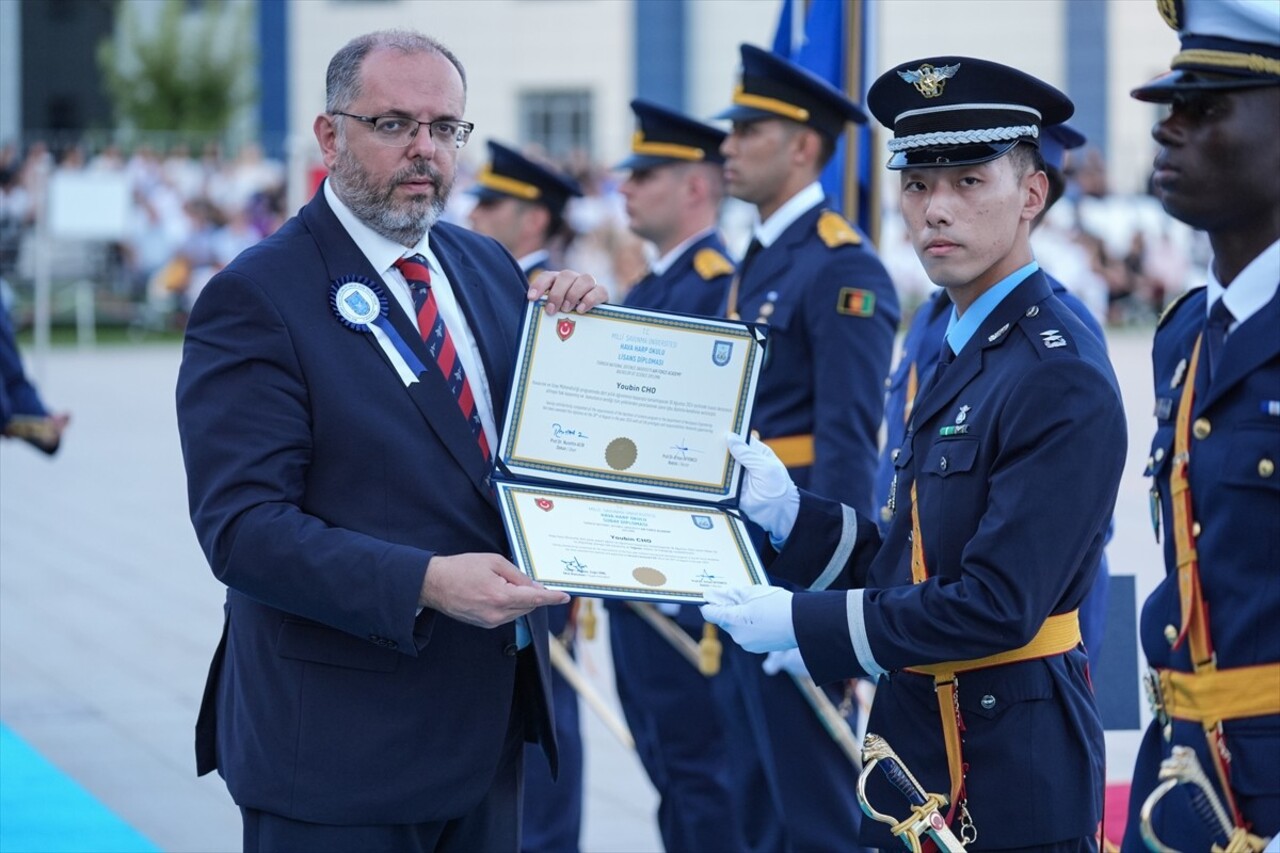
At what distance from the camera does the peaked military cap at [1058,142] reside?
4.37 metres

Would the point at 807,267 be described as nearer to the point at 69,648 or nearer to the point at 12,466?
the point at 69,648

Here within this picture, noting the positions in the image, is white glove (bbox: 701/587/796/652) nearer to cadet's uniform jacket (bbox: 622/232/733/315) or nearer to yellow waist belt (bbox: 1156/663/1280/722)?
yellow waist belt (bbox: 1156/663/1280/722)

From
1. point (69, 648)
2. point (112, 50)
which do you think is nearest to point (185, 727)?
point (69, 648)

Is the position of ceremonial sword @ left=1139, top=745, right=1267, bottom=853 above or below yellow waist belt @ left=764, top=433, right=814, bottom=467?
below

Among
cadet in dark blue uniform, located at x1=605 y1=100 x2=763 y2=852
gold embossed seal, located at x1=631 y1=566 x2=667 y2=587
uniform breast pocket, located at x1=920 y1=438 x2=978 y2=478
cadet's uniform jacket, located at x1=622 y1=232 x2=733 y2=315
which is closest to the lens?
uniform breast pocket, located at x1=920 y1=438 x2=978 y2=478

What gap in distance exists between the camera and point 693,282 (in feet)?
19.4

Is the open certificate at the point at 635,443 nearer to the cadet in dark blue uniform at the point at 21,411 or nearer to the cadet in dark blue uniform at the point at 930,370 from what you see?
the cadet in dark blue uniform at the point at 930,370

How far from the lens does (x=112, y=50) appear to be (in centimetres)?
3038

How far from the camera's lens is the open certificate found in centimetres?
319

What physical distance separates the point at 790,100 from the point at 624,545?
2326mm

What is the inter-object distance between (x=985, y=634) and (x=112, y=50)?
2995 cm
